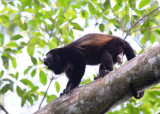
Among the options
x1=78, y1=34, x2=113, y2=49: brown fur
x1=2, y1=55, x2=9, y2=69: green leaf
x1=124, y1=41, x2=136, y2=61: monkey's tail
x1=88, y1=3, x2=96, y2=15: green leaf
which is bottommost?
x1=124, y1=41, x2=136, y2=61: monkey's tail

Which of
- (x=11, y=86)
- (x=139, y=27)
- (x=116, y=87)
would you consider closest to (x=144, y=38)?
(x=139, y=27)

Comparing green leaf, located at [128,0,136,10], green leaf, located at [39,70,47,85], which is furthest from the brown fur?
green leaf, located at [39,70,47,85]

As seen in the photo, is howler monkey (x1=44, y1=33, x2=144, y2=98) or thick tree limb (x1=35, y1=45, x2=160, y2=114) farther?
howler monkey (x1=44, y1=33, x2=144, y2=98)

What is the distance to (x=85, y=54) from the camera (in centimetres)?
434

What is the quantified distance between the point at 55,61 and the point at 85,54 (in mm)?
744

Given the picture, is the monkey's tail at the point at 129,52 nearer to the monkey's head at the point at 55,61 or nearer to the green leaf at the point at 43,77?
the monkey's head at the point at 55,61

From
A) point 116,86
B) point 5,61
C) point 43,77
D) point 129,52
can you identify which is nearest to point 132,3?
point 129,52

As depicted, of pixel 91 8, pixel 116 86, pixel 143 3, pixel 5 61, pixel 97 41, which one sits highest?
pixel 91 8

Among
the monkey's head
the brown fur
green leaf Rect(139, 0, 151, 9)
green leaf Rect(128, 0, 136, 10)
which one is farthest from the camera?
the monkey's head

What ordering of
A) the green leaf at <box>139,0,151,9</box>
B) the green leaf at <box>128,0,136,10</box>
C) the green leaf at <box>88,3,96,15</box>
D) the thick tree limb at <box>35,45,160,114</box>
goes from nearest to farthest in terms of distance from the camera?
the thick tree limb at <box>35,45,160,114</box> < the green leaf at <box>139,0,151,9</box> < the green leaf at <box>128,0,136,10</box> < the green leaf at <box>88,3,96,15</box>

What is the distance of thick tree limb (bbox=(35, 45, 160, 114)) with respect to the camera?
240cm

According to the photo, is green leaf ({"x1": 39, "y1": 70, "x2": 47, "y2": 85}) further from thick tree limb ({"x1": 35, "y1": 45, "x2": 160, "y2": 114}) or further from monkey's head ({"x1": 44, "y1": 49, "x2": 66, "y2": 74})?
thick tree limb ({"x1": 35, "y1": 45, "x2": 160, "y2": 114})

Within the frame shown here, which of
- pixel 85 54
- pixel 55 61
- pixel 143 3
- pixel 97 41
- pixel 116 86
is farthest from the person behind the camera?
pixel 55 61

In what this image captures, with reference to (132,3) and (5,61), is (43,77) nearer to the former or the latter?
(5,61)
